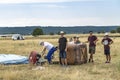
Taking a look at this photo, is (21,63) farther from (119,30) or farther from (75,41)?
(119,30)

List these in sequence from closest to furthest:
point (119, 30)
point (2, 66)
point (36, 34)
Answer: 1. point (2, 66)
2. point (36, 34)
3. point (119, 30)

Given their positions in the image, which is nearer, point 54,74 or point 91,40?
point 54,74

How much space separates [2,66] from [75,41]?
3924mm

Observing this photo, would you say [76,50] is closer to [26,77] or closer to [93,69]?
[93,69]

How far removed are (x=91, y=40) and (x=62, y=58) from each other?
2.12 meters

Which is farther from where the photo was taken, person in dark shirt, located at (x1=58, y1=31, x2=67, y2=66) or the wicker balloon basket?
the wicker balloon basket

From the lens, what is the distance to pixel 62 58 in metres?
19.0

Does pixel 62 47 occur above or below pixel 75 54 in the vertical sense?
above

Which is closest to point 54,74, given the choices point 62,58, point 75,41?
point 62,58

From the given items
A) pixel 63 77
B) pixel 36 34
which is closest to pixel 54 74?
pixel 63 77

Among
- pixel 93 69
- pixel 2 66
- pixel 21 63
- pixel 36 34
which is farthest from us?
pixel 36 34

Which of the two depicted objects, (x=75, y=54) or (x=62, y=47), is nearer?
(x=62, y=47)

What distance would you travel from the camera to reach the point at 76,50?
19.6 meters

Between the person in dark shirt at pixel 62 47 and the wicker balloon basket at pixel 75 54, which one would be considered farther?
the wicker balloon basket at pixel 75 54
